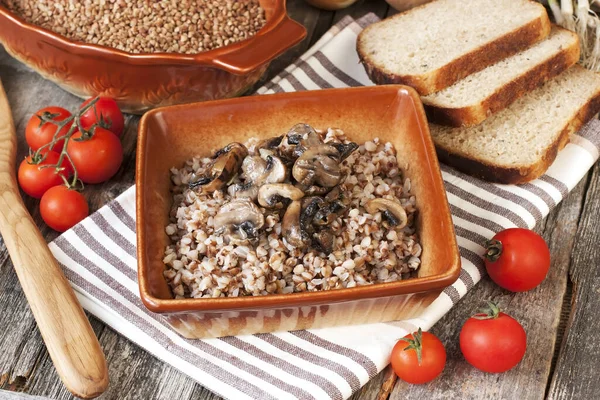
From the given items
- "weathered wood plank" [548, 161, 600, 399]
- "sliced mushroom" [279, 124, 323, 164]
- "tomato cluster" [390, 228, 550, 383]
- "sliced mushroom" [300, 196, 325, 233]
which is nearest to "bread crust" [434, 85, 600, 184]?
"weathered wood plank" [548, 161, 600, 399]

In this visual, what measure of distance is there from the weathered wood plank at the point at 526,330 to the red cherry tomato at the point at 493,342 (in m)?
0.07

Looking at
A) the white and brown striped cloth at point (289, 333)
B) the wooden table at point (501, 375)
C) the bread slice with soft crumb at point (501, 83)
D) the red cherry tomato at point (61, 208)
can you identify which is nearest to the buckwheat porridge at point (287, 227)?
the white and brown striped cloth at point (289, 333)

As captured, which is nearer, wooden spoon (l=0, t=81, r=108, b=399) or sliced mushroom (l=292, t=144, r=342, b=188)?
wooden spoon (l=0, t=81, r=108, b=399)

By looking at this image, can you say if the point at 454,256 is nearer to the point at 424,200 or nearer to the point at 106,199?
the point at 424,200

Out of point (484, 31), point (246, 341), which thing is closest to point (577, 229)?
point (484, 31)

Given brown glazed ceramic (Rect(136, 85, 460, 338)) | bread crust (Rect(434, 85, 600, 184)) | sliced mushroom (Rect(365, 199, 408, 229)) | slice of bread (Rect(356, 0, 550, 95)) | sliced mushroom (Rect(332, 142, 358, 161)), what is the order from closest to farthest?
brown glazed ceramic (Rect(136, 85, 460, 338)), sliced mushroom (Rect(365, 199, 408, 229)), sliced mushroom (Rect(332, 142, 358, 161)), bread crust (Rect(434, 85, 600, 184)), slice of bread (Rect(356, 0, 550, 95))

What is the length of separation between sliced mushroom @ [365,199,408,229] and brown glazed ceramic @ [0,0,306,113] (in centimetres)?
74

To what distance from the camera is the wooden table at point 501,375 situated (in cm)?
216

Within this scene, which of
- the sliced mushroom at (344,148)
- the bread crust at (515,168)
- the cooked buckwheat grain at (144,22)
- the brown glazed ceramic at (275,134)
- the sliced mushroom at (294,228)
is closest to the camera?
the brown glazed ceramic at (275,134)

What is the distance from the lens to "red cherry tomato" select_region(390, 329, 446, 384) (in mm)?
2053

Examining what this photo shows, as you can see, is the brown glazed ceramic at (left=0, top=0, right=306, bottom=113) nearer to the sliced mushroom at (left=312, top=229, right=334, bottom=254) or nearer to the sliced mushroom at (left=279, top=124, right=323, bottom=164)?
the sliced mushroom at (left=279, top=124, right=323, bottom=164)

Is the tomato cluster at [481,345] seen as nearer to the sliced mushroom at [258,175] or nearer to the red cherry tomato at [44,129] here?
the sliced mushroom at [258,175]

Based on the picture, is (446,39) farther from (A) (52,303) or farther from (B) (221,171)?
(A) (52,303)

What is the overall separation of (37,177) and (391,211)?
1.31 meters
